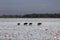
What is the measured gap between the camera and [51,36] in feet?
22.8

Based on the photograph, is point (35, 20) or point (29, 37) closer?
point (29, 37)

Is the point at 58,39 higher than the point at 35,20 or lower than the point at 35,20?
higher

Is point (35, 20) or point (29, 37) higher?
point (29, 37)

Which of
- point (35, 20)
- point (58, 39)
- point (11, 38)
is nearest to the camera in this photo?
point (58, 39)

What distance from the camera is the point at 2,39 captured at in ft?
22.5

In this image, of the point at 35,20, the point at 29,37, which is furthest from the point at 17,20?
the point at 29,37

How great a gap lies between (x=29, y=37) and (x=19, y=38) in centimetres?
30

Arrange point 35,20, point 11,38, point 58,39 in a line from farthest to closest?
point 35,20 < point 11,38 < point 58,39

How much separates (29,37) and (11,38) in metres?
0.53

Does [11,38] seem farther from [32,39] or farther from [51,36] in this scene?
[51,36]

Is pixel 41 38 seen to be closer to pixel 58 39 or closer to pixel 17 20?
pixel 58 39

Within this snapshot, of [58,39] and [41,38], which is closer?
[58,39]

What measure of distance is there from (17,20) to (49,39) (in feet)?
28.7

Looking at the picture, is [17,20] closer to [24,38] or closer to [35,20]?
[35,20]
